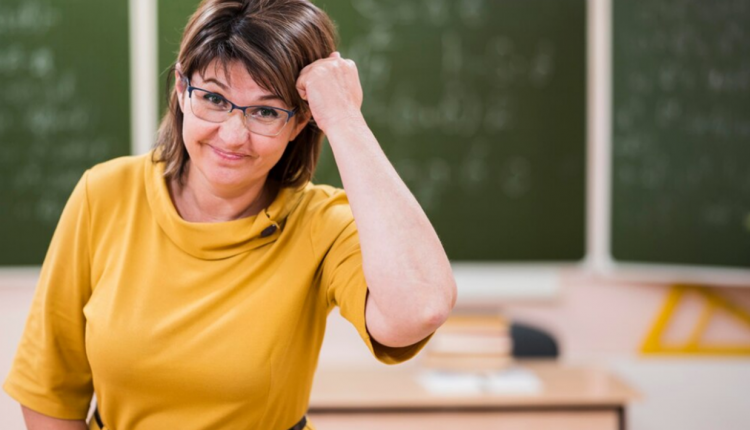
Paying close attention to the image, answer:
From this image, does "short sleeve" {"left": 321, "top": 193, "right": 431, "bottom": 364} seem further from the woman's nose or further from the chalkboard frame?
the chalkboard frame

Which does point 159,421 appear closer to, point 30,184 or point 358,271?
point 358,271

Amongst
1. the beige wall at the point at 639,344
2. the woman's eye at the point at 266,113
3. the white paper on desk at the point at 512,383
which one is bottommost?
the beige wall at the point at 639,344

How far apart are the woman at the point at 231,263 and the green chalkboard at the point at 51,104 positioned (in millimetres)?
1817

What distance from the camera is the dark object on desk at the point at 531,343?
290 cm

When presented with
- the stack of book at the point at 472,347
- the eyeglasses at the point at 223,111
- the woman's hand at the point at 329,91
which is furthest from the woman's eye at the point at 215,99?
the stack of book at the point at 472,347

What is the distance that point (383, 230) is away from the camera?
1103 mm

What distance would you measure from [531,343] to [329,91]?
203 cm

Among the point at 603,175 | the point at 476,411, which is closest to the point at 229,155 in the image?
the point at 476,411

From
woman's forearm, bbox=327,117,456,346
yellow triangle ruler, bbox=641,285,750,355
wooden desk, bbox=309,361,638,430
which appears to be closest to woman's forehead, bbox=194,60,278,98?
woman's forearm, bbox=327,117,456,346

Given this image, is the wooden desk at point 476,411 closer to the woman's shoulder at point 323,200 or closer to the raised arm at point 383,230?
the woman's shoulder at point 323,200

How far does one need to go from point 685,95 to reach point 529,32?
672 millimetres

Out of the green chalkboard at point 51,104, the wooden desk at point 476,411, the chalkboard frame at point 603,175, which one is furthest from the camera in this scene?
the chalkboard frame at point 603,175

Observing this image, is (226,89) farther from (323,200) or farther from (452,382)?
(452,382)

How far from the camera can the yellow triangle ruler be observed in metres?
3.11
